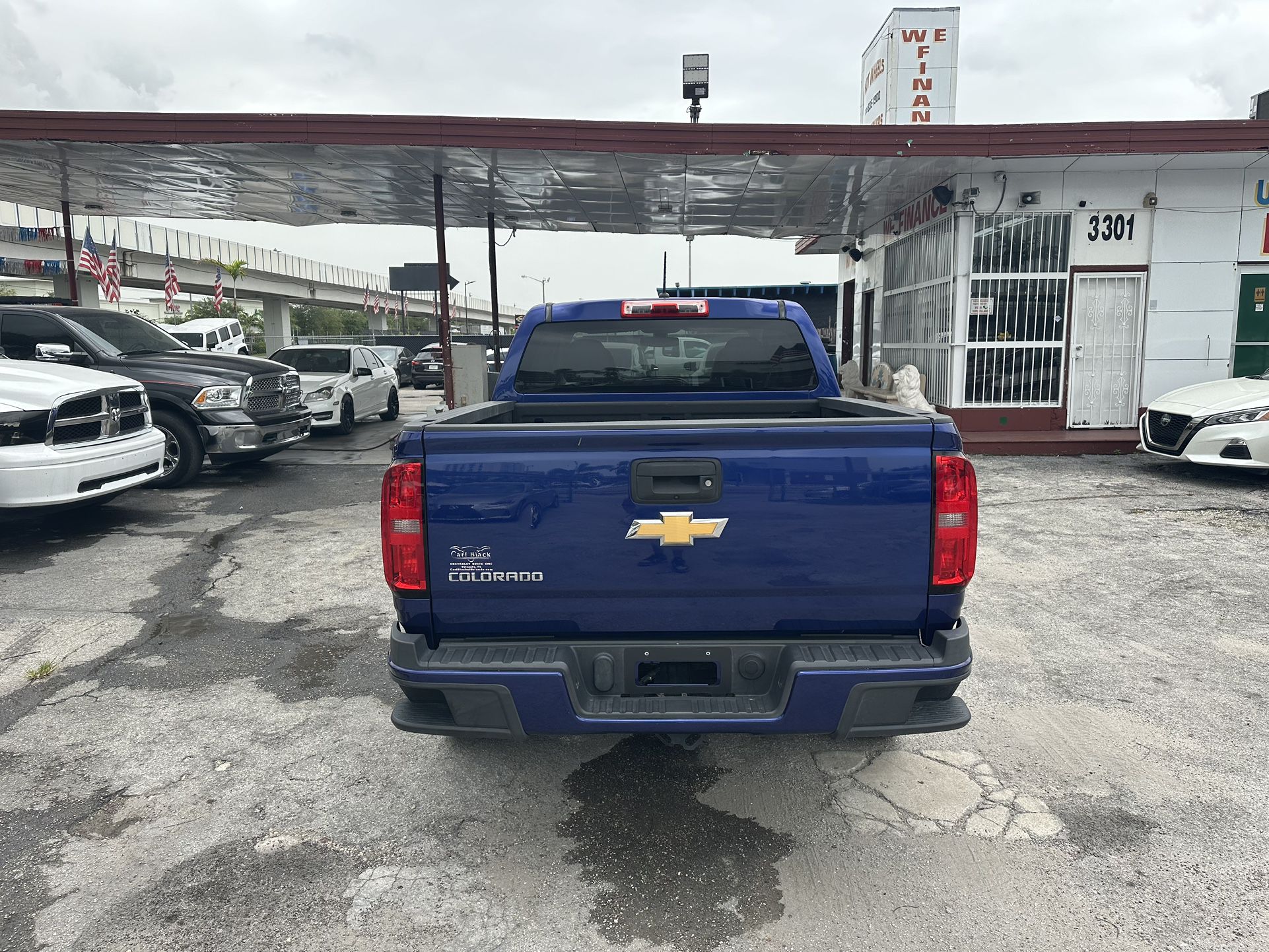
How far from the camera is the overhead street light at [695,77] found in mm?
16859

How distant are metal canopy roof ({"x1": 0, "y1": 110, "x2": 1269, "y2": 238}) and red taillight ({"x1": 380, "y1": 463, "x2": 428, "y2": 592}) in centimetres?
930

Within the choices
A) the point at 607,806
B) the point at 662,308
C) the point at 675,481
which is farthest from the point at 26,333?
the point at 675,481

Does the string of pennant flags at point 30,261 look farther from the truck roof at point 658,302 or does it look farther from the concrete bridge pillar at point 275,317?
the truck roof at point 658,302

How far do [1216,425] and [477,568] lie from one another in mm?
9612

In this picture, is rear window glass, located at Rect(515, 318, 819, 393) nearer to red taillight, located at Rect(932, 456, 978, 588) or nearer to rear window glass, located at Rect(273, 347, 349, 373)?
red taillight, located at Rect(932, 456, 978, 588)

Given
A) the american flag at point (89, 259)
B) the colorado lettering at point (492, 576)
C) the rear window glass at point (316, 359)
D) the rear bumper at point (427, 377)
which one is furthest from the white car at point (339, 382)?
the colorado lettering at point (492, 576)

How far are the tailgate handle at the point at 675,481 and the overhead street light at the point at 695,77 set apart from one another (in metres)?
15.9

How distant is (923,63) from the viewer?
23.8 metres

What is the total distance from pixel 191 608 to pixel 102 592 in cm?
87

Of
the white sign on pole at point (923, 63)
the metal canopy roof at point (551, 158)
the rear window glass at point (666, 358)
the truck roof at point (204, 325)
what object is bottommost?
the rear window glass at point (666, 358)

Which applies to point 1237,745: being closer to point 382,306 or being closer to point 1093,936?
point 1093,936

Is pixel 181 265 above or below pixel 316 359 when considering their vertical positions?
above

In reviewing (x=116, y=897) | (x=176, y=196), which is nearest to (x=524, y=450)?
(x=116, y=897)

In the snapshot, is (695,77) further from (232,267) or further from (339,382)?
(232,267)
